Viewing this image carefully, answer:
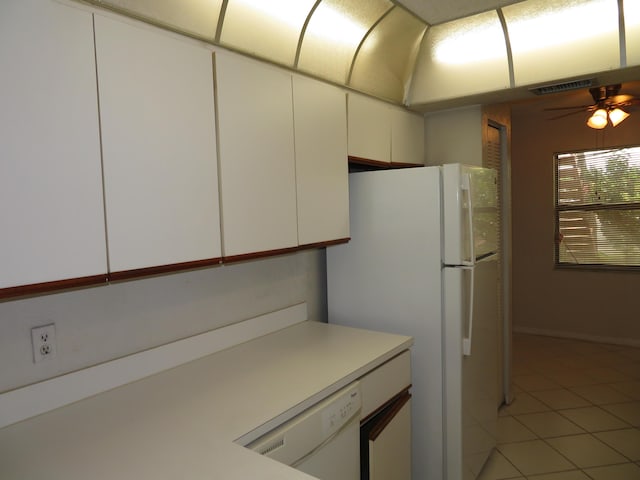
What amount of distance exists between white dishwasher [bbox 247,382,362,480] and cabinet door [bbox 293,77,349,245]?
73 cm

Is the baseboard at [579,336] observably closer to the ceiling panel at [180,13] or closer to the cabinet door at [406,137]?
the cabinet door at [406,137]

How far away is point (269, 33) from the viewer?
191 cm

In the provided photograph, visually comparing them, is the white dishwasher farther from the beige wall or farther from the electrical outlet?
the beige wall

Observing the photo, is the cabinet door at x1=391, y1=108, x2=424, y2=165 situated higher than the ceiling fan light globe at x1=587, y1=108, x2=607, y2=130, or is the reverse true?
the ceiling fan light globe at x1=587, y1=108, x2=607, y2=130

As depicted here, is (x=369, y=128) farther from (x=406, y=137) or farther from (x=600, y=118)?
(x=600, y=118)

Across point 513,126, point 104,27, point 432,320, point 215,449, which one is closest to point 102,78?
point 104,27

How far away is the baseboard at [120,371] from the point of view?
1414 mm

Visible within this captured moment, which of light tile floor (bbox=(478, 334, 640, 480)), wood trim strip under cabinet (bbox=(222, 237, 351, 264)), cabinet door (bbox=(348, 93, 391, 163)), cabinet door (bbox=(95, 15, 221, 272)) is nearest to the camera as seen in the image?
cabinet door (bbox=(95, 15, 221, 272))

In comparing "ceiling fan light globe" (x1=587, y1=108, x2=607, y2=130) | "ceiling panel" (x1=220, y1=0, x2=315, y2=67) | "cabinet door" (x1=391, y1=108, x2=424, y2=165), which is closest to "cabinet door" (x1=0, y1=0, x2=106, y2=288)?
"ceiling panel" (x1=220, y1=0, x2=315, y2=67)

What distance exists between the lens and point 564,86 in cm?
248

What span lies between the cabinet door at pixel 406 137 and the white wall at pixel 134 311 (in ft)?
3.09

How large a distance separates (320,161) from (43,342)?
132 centimetres

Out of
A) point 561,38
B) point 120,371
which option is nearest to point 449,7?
point 561,38

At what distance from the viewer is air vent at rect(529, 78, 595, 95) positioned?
2.42m
